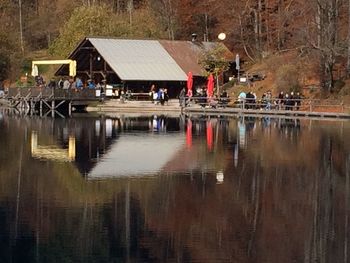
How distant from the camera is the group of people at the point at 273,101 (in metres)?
46.5

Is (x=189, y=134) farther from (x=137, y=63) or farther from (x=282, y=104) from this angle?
(x=137, y=63)

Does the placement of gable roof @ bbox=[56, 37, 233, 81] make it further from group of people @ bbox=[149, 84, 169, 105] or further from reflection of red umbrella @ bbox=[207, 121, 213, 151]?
reflection of red umbrella @ bbox=[207, 121, 213, 151]

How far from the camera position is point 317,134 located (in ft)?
106

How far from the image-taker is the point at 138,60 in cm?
5828

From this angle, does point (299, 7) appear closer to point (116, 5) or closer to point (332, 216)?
point (116, 5)

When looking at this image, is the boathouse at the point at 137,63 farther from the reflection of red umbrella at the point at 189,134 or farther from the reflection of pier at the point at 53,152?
the reflection of pier at the point at 53,152

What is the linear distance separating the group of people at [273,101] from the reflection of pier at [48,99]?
33.7ft

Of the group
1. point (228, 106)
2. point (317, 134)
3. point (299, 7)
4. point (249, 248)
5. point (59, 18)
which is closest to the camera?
point (249, 248)

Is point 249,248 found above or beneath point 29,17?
beneath

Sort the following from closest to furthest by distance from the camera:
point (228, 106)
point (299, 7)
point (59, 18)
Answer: point (228, 106), point (299, 7), point (59, 18)

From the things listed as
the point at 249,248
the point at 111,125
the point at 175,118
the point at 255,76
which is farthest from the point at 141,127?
the point at 249,248

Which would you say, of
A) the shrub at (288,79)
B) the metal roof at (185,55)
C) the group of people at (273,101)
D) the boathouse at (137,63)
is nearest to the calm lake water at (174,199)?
the group of people at (273,101)

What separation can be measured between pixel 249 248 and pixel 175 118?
109 ft

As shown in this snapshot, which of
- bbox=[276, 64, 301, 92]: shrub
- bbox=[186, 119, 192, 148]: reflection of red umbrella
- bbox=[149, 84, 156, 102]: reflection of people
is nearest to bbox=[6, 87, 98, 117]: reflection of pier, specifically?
bbox=[149, 84, 156, 102]: reflection of people
